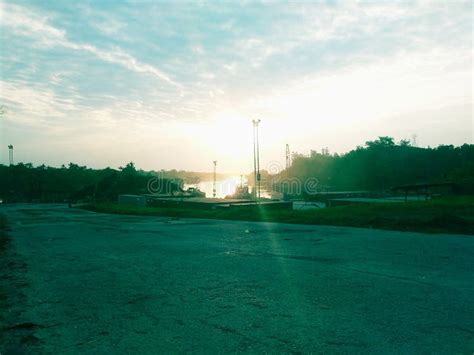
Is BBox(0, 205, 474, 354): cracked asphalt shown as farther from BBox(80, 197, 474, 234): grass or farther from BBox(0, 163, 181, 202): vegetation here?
BBox(0, 163, 181, 202): vegetation

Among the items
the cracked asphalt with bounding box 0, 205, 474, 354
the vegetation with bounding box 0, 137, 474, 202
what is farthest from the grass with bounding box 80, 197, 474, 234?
the vegetation with bounding box 0, 137, 474, 202

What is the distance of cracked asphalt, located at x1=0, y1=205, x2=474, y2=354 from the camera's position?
15.5 ft

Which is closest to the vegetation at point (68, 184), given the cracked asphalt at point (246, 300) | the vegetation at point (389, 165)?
the vegetation at point (389, 165)

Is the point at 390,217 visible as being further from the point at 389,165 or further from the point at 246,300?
the point at 389,165

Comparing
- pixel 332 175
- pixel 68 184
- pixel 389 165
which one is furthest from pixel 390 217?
pixel 68 184

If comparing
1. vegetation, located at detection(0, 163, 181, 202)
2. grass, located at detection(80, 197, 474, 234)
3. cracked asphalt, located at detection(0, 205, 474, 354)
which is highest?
vegetation, located at detection(0, 163, 181, 202)

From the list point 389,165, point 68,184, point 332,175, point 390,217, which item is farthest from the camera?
point 68,184

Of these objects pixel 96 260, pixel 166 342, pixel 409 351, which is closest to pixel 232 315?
pixel 166 342

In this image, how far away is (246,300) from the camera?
21.4 feet

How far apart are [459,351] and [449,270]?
15.6 ft

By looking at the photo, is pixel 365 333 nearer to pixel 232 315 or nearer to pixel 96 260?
pixel 232 315

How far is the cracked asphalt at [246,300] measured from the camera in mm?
4727

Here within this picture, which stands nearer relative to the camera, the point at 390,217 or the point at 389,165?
the point at 390,217

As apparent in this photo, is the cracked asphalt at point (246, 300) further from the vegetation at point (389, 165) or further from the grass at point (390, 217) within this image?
the vegetation at point (389, 165)
